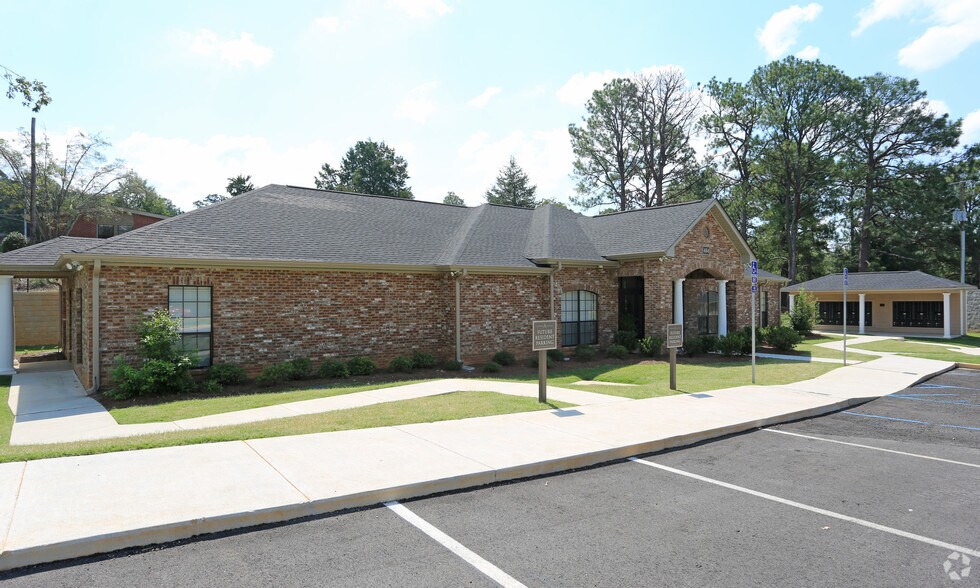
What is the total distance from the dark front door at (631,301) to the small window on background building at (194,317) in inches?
559

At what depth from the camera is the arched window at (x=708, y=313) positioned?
931 inches

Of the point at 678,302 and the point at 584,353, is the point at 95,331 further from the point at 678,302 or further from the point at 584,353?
the point at 678,302

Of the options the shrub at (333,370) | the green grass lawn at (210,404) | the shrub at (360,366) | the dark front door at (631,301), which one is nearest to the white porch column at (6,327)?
the green grass lawn at (210,404)

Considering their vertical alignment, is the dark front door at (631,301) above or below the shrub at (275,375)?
above

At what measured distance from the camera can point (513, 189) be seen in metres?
62.3

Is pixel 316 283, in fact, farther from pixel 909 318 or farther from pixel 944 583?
pixel 909 318

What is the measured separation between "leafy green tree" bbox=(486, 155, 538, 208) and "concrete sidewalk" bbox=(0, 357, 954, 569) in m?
53.6

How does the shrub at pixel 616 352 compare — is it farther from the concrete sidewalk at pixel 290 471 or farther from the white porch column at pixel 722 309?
the concrete sidewalk at pixel 290 471

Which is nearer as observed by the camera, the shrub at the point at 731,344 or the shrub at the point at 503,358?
the shrub at the point at 503,358

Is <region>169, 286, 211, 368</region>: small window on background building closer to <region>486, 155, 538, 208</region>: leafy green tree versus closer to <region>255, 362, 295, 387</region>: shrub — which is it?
<region>255, 362, 295, 387</region>: shrub

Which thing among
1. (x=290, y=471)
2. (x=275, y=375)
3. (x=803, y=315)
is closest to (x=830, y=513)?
(x=290, y=471)

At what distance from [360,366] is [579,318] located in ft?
27.6

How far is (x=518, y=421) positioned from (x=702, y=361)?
39.5 feet

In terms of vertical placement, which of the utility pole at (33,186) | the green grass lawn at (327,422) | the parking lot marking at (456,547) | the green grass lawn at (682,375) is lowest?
the green grass lawn at (682,375)
